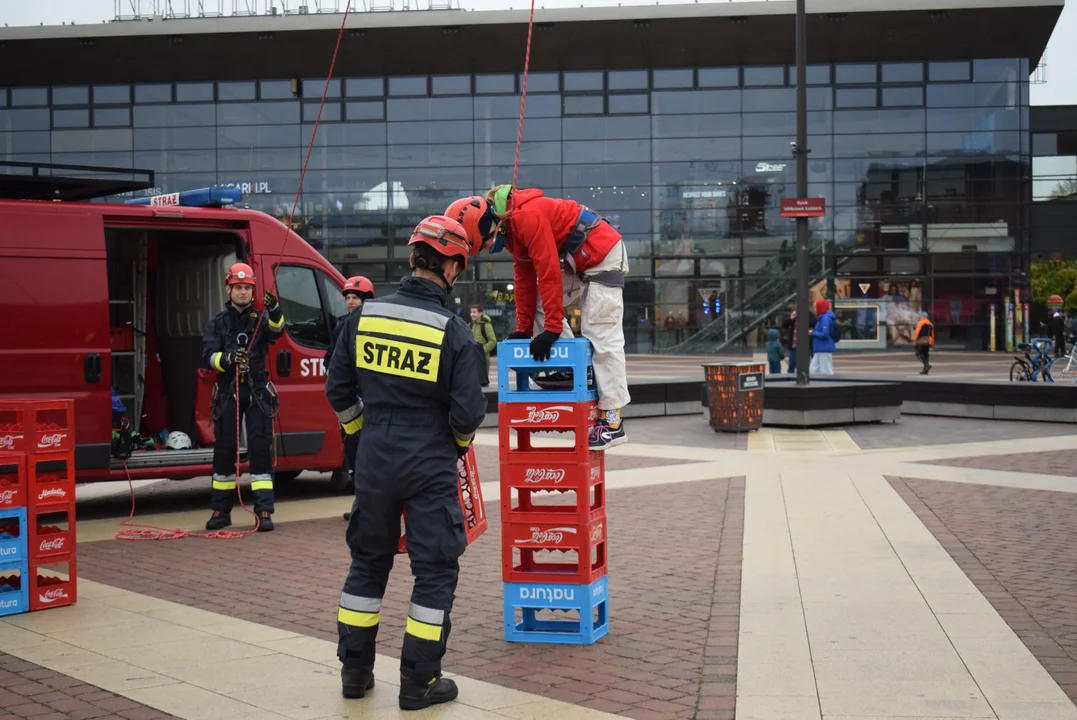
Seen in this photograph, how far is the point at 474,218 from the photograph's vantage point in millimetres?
6039

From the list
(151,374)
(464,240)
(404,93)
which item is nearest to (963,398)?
(151,374)

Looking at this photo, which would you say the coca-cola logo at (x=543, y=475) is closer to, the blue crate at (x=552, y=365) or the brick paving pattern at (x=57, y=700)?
the blue crate at (x=552, y=365)

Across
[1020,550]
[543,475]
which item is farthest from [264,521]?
[1020,550]

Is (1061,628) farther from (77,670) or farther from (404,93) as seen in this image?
(404,93)

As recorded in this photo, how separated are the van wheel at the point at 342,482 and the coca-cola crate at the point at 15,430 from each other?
5.19 metres

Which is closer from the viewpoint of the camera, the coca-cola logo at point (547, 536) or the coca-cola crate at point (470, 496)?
the coca-cola crate at point (470, 496)

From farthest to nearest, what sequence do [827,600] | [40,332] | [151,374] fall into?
[151,374] < [40,332] < [827,600]

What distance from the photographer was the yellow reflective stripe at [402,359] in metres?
5.22

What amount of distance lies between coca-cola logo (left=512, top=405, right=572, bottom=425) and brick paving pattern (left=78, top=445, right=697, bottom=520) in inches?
222

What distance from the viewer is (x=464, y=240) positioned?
5.44 metres

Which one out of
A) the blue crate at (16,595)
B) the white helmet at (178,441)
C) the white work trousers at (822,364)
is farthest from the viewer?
the white work trousers at (822,364)

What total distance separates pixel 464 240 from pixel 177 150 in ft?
140

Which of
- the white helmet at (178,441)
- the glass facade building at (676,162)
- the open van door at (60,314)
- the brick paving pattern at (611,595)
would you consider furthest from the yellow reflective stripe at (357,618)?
the glass facade building at (676,162)

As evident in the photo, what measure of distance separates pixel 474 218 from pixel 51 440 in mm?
3142
